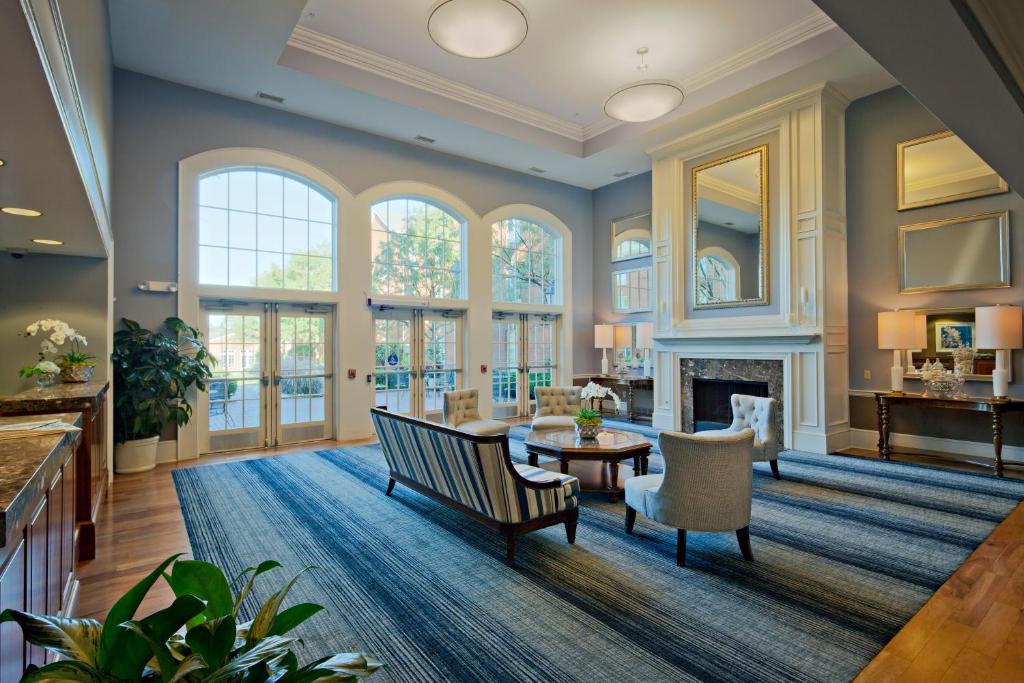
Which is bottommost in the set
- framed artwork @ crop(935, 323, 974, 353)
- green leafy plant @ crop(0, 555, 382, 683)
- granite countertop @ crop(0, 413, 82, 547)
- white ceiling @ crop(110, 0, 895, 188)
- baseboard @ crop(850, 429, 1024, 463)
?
baseboard @ crop(850, 429, 1024, 463)

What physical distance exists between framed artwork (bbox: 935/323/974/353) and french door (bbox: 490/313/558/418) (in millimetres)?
5544

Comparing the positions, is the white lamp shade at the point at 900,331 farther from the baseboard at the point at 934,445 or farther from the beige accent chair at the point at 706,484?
the beige accent chair at the point at 706,484

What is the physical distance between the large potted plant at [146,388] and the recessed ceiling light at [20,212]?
2.48m

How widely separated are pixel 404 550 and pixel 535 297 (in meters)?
6.82

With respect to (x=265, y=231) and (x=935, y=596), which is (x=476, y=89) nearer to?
(x=265, y=231)

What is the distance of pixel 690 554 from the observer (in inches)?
132

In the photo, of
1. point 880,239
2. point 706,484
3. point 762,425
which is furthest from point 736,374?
point 706,484

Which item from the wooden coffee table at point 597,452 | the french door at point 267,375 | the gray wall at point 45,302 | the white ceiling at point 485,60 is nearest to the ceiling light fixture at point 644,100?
the white ceiling at point 485,60

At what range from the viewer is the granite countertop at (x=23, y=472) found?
1027 mm

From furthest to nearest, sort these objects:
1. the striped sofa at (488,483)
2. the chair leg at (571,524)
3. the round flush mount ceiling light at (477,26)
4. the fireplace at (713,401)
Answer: the fireplace at (713,401) → the round flush mount ceiling light at (477,26) → the chair leg at (571,524) → the striped sofa at (488,483)

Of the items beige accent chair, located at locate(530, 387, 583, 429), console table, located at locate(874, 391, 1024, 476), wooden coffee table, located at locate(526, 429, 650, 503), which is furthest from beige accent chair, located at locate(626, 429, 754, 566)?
console table, located at locate(874, 391, 1024, 476)

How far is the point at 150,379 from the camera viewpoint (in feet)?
17.8

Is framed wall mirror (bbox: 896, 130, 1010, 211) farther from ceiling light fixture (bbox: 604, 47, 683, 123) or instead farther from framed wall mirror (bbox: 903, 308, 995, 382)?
ceiling light fixture (bbox: 604, 47, 683, 123)

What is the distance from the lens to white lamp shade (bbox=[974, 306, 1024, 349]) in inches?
204
